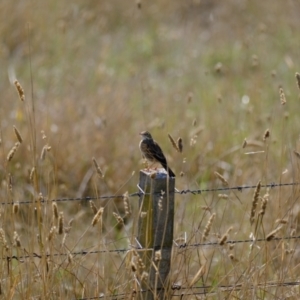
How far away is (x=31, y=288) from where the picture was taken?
11.2 feet

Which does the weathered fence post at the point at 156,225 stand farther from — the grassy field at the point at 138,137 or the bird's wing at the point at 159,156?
the bird's wing at the point at 159,156

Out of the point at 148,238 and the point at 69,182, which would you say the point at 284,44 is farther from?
the point at 148,238

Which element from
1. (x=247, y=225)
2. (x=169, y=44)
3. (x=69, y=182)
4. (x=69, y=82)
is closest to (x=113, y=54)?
(x=169, y=44)

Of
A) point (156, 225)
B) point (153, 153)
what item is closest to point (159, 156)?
point (153, 153)

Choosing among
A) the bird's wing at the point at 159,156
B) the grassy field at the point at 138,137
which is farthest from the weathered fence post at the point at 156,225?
the bird's wing at the point at 159,156

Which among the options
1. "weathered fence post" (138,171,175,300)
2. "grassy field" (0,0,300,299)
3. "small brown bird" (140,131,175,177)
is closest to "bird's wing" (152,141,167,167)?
"small brown bird" (140,131,175,177)

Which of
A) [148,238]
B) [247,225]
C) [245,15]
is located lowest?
[247,225]

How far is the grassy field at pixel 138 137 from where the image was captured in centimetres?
355

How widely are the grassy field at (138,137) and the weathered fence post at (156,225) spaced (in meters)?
0.08

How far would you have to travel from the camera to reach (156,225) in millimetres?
3336

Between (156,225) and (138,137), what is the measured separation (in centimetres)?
369

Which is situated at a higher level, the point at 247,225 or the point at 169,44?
the point at 169,44

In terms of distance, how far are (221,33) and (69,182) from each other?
5853mm

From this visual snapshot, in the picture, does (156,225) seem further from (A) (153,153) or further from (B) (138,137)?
(B) (138,137)
